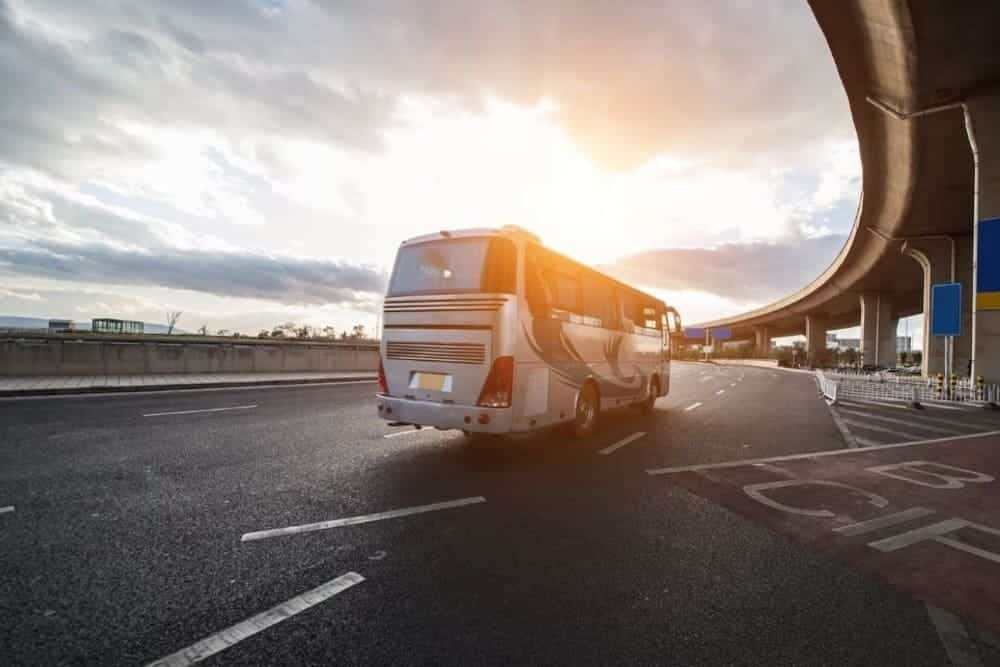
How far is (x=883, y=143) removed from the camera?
1977cm

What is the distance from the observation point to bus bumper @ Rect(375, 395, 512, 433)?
6281mm

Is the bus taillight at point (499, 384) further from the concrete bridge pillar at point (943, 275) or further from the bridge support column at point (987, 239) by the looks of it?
the concrete bridge pillar at point (943, 275)

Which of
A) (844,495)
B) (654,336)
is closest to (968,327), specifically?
(654,336)

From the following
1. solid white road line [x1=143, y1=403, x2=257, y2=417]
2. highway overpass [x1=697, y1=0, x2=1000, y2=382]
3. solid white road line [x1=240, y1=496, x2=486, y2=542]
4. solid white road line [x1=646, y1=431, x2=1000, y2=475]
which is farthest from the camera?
highway overpass [x1=697, y1=0, x2=1000, y2=382]

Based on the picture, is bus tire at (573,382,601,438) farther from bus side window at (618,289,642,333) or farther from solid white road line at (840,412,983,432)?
solid white road line at (840,412,983,432)

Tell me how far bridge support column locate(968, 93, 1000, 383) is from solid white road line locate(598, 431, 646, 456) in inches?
603

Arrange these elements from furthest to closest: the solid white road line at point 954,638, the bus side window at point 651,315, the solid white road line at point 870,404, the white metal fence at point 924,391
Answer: the white metal fence at point 924,391
the solid white road line at point 870,404
the bus side window at point 651,315
the solid white road line at point 954,638

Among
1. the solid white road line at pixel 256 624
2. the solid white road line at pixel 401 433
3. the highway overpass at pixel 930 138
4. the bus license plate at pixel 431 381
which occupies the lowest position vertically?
the solid white road line at pixel 401 433

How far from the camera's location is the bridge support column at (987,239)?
15.9m

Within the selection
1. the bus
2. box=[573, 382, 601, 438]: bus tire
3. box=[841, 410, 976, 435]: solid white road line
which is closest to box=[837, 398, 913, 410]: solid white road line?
box=[841, 410, 976, 435]: solid white road line

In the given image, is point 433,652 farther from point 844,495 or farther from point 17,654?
point 844,495

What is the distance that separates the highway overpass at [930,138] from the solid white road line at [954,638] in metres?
15.1

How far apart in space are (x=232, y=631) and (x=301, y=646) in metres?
0.43

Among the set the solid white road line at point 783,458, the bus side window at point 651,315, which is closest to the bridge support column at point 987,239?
the solid white road line at point 783,458
